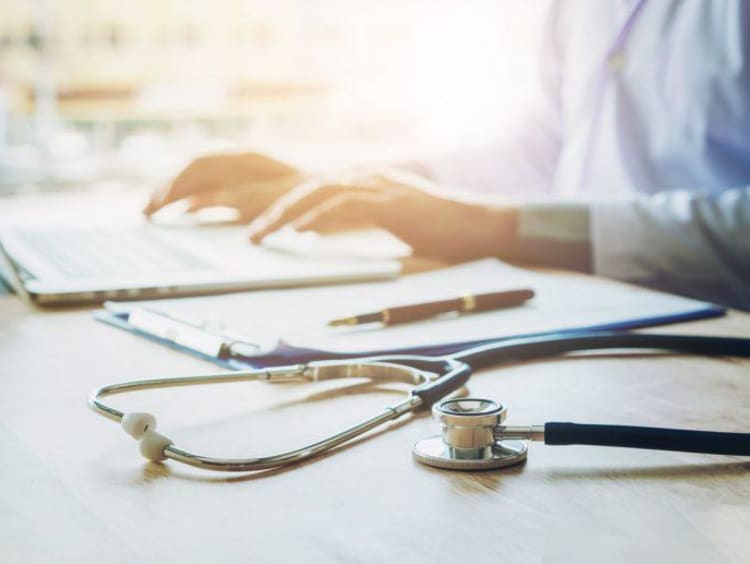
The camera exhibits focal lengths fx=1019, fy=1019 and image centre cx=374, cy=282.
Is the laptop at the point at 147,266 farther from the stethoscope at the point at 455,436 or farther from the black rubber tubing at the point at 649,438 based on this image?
the black rubber tubing at the point at 649,438

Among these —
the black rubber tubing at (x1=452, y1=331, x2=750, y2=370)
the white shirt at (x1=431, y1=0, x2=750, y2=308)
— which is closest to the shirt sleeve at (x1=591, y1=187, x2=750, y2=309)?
the white shirt at (x1=431, y1=0, x2=750, y2=308)

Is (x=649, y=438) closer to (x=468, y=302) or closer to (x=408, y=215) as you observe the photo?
(x=468, y=302)

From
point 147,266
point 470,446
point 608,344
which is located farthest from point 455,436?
point 147,266

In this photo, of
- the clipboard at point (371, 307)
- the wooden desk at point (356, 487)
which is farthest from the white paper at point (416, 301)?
the wooden desk at point (356, 487)

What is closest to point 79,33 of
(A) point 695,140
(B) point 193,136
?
(B) point 193,136

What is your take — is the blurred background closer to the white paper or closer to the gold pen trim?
the white paper

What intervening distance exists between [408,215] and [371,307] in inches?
10.7

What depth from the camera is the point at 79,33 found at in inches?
463

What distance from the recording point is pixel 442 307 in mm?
736

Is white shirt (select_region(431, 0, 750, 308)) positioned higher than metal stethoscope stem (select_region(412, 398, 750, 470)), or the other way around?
white shirt (select_region(431, 0, 750, 308))

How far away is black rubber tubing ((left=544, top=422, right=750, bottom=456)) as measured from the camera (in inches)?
16.8

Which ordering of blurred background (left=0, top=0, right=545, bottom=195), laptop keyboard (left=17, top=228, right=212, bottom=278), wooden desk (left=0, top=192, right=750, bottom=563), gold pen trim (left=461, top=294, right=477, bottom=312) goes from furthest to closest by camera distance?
blurred background (left=0, top=0, right=545, bottom=195) → laptop keyboard (left=17, top=228, right=212, bottom=278) → gold pen trim (left=461, top=294, right=477, bottom=312) → wooden desk (left=0, top=192, right=750, bottom=563)

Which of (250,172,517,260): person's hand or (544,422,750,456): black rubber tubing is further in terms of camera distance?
(250,172,517,260): person's hand

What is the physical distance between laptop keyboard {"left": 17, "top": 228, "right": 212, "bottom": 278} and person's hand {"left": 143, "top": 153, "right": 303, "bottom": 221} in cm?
13
